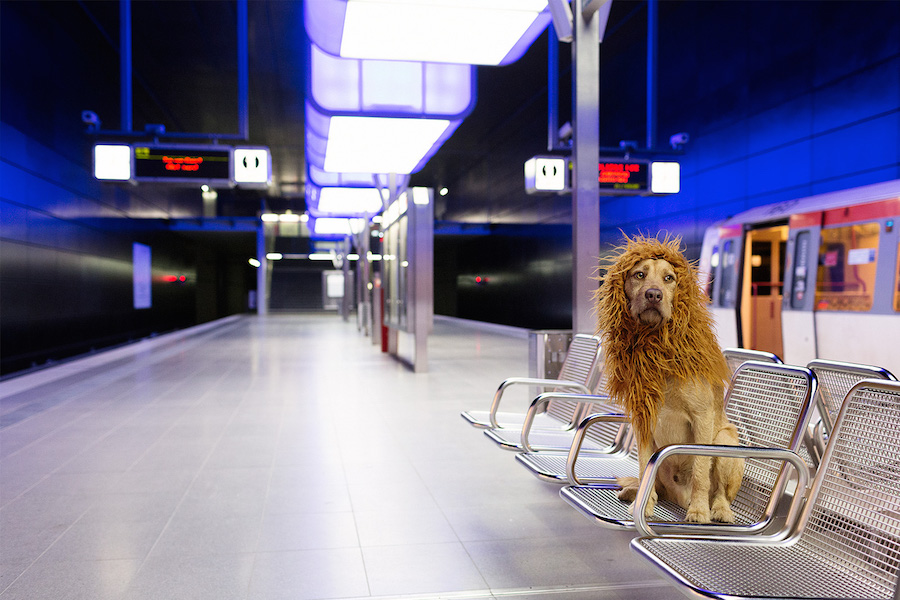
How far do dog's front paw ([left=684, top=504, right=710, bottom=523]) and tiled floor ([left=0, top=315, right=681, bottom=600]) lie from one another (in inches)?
20.5

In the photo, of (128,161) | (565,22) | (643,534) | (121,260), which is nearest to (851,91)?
(565,22)

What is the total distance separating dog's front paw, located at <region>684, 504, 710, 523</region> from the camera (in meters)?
2.39

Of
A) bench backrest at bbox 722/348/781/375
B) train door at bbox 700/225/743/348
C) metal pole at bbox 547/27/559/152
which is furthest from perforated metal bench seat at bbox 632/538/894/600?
train door at bbox 700/225/743/348

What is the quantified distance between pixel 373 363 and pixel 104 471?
24.1 feet

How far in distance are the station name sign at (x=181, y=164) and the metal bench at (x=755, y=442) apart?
29.2ft

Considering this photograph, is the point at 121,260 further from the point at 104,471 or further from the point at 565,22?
the point at 565,22

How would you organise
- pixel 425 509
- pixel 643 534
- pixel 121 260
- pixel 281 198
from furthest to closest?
pixel 281 198 → pixel 121 260 → pixel 425 509 → pixel 643 534

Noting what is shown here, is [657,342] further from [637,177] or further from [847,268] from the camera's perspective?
[637,177]

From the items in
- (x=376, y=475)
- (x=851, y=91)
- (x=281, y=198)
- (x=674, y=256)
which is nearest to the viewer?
(x=674, y=256)

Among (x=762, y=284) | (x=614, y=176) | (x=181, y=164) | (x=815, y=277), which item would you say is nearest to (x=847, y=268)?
(x=815, y=277)

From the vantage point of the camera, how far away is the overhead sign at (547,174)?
10.0m

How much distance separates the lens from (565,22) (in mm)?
4641

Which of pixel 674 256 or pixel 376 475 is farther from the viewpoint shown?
pixel 376 475

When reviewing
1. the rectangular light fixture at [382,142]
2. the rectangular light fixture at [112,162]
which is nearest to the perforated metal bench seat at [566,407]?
the rectangular light fixture at [382,142]
